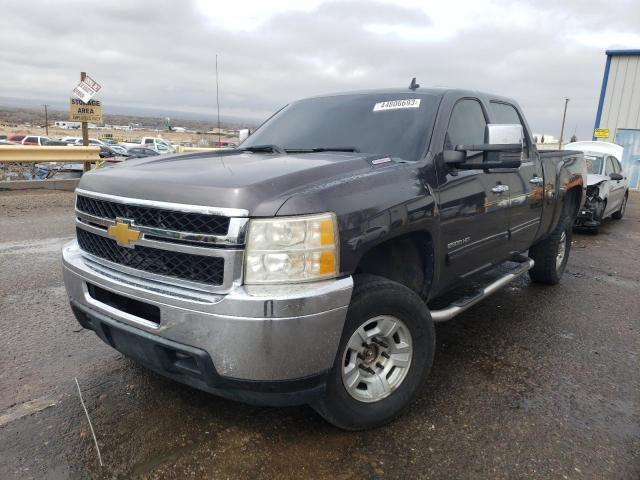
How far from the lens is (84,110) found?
12516 millimetres

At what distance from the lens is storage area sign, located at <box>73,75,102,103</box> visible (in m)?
12.1

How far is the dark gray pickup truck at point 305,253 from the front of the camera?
218cm

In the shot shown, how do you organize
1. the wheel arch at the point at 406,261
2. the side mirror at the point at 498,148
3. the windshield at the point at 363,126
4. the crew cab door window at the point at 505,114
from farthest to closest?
the crew cab door window at the point at 505,114 → the windshield at the point at 363,126 → the side mirror at the point at 498,148 → the wheel arch at the point at 406,261

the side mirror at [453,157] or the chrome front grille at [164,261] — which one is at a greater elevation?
the side mirror at [453,157]

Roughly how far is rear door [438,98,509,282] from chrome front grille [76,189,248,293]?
4.69 feet

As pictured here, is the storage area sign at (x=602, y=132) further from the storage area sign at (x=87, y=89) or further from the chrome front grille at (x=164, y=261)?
the chrome front grille at (x=164, y=261)

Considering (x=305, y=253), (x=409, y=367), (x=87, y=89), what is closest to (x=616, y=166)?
(x=409, y=367)

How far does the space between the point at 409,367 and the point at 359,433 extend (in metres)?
0.45

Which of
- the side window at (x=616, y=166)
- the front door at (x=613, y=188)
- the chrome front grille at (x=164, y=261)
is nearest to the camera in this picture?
the chrome front grille at (x=164, y=261)

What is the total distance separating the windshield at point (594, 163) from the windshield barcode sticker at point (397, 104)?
8.03m

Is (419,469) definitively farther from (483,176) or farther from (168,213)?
(483,176)

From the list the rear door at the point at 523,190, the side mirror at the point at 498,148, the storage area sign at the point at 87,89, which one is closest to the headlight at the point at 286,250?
the side mirror at the point at 498,148

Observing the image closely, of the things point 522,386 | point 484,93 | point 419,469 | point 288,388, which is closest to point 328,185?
point 288,388

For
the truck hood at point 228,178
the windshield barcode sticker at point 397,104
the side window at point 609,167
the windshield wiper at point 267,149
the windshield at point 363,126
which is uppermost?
the windshield barcode sticker at point 397,104
